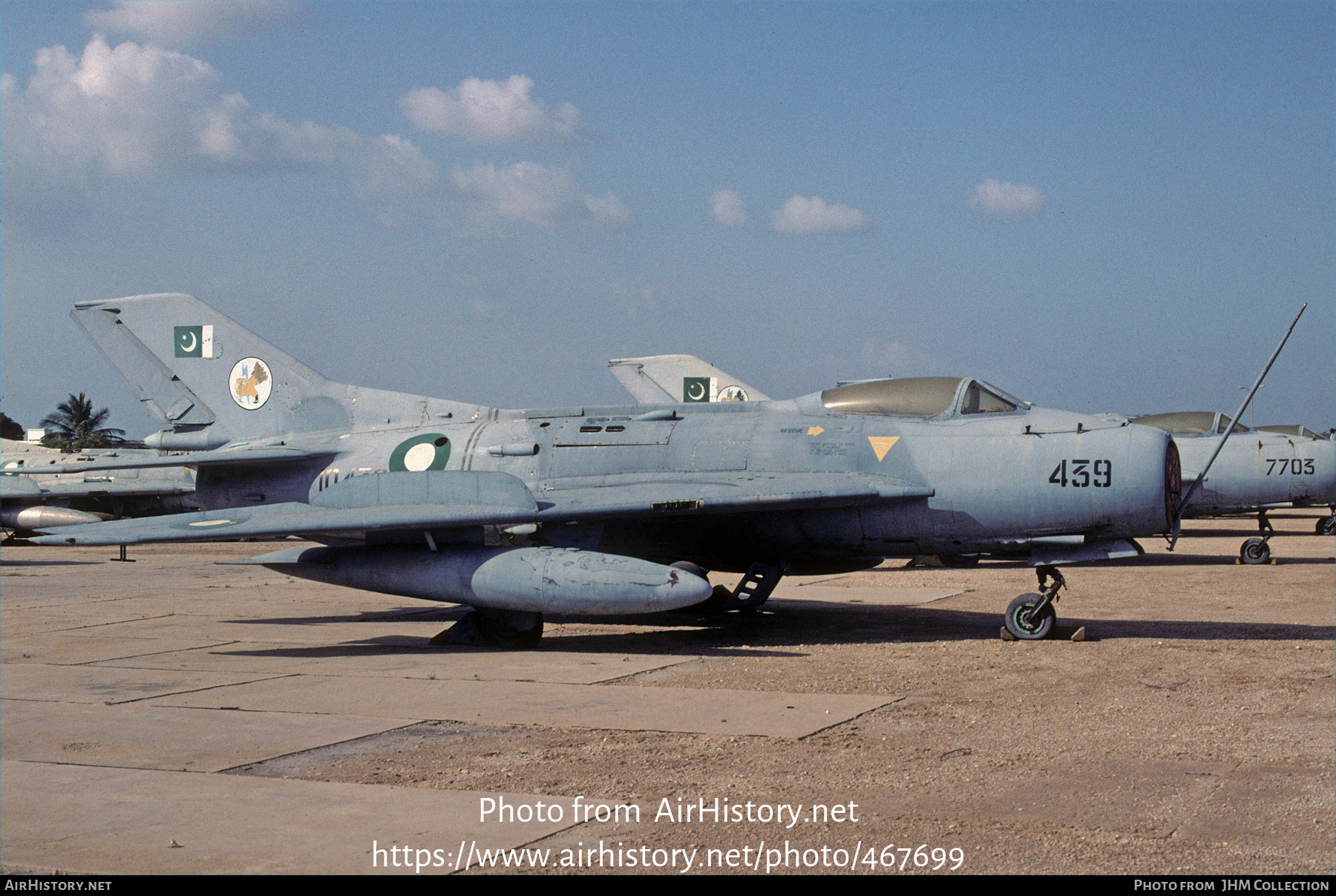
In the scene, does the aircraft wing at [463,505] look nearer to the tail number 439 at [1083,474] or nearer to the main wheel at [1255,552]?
the tail number 439 at [1083,474]

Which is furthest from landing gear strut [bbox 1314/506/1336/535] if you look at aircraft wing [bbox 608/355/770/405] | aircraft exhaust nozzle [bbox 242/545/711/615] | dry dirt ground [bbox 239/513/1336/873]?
aircraft exhaust nozzle [bbox 242/545/711/615]

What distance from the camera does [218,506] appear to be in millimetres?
14570

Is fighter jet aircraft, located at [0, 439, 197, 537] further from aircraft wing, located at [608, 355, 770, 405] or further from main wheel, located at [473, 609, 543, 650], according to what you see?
main wheel, located at [473, 609, 543, 650]

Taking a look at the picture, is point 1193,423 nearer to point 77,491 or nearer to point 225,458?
point 225,458

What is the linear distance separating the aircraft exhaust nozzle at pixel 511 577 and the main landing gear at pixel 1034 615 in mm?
3348

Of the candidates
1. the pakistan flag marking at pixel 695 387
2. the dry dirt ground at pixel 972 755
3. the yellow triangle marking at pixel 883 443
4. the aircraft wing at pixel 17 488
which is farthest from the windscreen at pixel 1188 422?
the aircraft wing at pixel 17 488

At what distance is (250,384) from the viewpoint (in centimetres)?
1534

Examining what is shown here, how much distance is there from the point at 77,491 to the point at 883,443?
2721 centimetres

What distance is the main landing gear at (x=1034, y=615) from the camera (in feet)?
38.9

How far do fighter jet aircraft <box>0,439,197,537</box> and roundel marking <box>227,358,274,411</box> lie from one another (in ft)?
48.1

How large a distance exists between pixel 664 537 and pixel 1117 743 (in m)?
6.77

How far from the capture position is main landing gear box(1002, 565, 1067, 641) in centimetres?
1184
